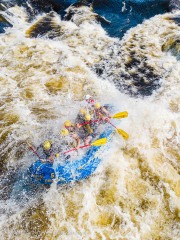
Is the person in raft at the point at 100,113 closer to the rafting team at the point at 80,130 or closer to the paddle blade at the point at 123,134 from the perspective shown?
the rafting team at the point at 80,130

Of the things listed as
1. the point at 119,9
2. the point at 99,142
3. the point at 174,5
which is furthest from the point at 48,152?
Result: the point at 174,5

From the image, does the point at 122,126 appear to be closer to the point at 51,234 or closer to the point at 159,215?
the point at 159,215

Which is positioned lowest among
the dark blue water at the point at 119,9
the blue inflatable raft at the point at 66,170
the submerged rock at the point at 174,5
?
the blue inflatable raft at the point at 66,170

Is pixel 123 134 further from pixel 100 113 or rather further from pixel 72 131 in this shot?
pixel 72 131

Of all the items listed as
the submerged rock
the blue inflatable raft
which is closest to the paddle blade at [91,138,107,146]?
the blue inflatable raft

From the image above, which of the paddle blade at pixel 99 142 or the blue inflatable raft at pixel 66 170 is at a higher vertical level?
the paddle blade at pixel 99 142

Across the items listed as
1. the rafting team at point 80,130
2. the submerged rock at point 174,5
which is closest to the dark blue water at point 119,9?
the submerged rock at point 174,5

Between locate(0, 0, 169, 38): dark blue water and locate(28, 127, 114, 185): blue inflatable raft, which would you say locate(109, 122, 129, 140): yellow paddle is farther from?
locate(0, 0, 169, 38): dark blue water
